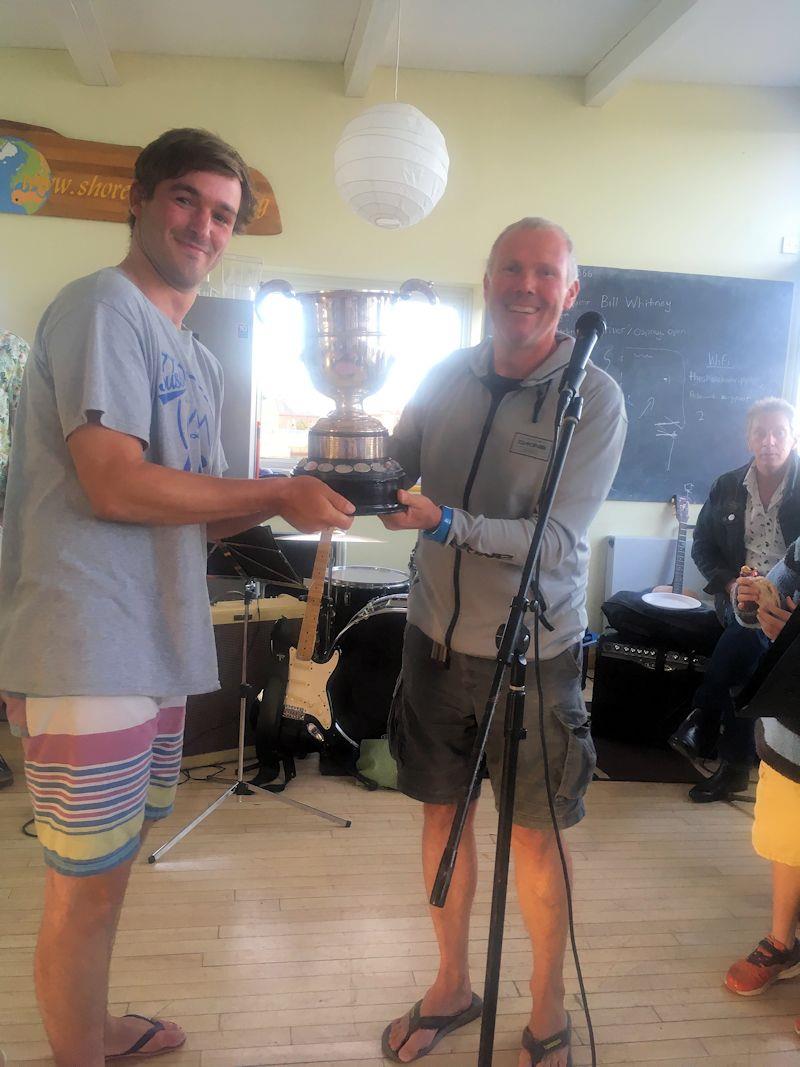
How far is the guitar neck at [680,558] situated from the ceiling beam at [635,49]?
2.22 meters

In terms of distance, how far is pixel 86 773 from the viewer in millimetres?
1072

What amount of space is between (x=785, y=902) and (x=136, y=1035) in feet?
4.74

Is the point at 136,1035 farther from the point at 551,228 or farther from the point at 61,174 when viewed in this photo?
the point at 61,174

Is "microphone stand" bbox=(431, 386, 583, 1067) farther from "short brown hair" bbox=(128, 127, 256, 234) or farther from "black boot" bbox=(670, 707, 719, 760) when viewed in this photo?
"black boot" bbox=(670, 707, 719, 760)

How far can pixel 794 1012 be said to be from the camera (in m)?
1.68

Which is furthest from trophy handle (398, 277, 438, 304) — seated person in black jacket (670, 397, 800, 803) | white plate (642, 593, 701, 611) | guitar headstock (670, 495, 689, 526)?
guitar headstock (670, 495, 689, 526)

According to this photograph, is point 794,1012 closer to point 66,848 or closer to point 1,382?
point 66,848

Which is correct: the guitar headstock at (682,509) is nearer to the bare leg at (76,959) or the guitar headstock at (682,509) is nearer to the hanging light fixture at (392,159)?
the hanging light fixture at (392,159)

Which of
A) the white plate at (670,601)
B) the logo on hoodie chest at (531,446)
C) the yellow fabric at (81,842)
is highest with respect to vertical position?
the logo on hoodie chest at (531,446)

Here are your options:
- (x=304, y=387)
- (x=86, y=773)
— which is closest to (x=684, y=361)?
(x=304, y=387)

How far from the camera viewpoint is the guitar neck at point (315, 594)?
1.14m

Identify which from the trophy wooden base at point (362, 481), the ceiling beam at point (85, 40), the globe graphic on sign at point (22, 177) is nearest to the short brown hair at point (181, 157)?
the trophy wooden base at point (362, 481)

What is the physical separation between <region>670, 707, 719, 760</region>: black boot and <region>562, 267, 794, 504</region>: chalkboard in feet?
5.03

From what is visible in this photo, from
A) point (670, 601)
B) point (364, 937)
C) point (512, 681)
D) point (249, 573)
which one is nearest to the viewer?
point (512, 681)
